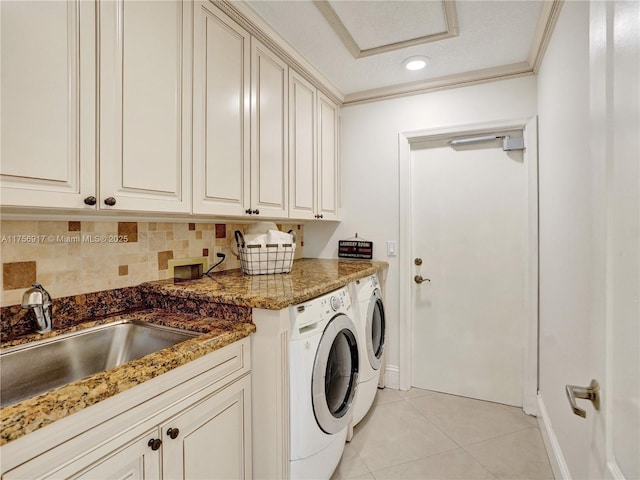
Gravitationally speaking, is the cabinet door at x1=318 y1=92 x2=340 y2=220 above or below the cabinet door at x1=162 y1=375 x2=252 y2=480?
above

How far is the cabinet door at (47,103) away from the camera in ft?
2.94

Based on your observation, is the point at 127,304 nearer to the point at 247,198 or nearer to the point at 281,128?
the point at 247,198

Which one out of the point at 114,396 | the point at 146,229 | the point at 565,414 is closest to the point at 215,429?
the point at 114,396

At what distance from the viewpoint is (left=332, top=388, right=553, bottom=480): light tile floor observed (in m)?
1.73

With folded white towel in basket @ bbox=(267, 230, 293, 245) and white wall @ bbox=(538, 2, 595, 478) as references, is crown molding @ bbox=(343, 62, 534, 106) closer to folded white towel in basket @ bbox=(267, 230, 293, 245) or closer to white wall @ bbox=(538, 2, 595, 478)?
white wall @ bbox=(538, 2, 595, 478)

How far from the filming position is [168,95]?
133cm

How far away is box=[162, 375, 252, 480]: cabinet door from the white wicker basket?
2.40 ft

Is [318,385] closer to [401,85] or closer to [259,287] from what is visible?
[259,287]

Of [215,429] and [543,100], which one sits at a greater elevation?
[543,100]

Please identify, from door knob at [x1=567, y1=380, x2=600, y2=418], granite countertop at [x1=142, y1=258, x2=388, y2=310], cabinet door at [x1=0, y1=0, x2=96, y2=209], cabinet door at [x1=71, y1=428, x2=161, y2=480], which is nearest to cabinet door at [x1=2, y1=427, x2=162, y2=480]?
cabinet door at [x1=71, y1=428, x2=161, y2=480]

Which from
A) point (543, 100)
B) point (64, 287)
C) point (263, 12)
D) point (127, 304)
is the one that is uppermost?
point (263, 12)

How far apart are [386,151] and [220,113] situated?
151cm

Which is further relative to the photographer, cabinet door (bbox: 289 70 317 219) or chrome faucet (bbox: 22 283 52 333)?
cabinet door (bbox: 289 70 317 219)

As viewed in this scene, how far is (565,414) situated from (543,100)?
171cm
